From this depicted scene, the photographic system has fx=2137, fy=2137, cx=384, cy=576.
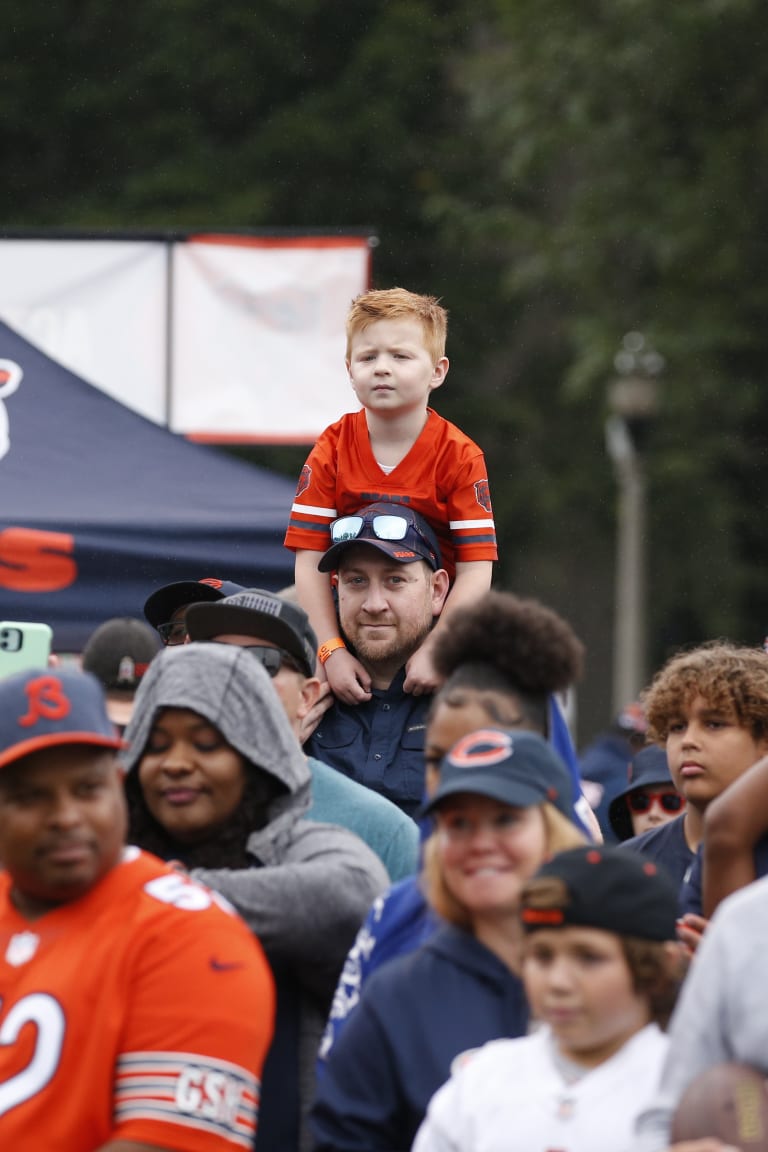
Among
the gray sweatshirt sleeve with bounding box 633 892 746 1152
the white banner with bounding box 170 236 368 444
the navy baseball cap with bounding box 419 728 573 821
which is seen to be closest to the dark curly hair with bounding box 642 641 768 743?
the navy baseball cap with bounding box 419 728 573 821

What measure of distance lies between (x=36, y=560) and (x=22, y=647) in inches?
76.4

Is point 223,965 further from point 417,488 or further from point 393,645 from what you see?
point 417,488

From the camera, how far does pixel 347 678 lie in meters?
5.72

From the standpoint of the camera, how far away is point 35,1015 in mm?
3619

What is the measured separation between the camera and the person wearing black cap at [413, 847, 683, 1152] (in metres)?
3.37

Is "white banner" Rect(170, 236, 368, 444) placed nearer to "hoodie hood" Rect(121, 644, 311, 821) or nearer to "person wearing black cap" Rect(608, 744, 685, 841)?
"person wearing black cap" Rect(608, 744, 685, 841)

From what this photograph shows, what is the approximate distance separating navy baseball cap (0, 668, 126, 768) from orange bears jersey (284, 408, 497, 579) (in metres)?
2.09

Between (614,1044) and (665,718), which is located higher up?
(665,718)

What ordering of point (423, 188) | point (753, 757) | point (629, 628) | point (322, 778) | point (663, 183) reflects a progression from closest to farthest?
point (322, 778) < point (753, 757) < point (629, 628) < point (663, 183) < point (423, 188)

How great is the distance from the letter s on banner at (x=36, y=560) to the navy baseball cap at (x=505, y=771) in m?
3.66

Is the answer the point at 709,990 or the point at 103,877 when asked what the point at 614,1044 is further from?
the point at 103,877

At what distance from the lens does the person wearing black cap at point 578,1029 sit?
11.1ft

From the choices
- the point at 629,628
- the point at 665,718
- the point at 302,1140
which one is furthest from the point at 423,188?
the point at 302,1140

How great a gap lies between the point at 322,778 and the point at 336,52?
2074 centimetres
